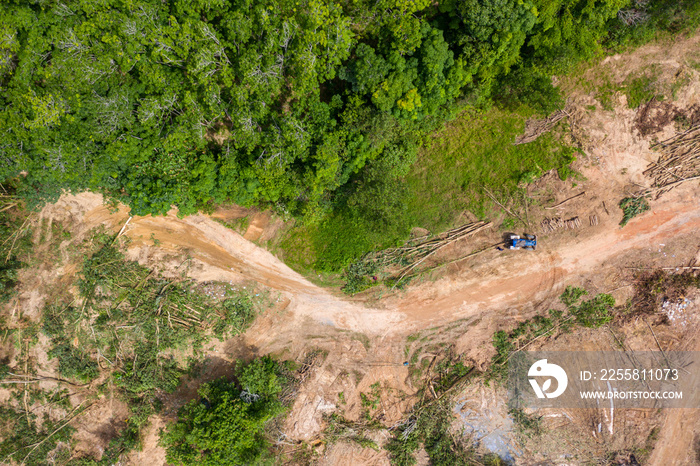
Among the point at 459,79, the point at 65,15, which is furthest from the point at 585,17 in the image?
the point at 65,15

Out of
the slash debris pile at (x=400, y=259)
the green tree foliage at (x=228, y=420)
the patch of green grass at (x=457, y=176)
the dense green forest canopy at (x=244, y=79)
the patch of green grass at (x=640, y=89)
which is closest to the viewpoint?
the dense green forest canopy at (x=244, y=79)

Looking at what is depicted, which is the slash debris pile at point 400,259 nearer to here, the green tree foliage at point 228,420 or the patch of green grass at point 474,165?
the patch of green grass at point 474,165

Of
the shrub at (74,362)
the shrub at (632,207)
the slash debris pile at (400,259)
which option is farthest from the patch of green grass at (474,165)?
the shrub at (74,362)

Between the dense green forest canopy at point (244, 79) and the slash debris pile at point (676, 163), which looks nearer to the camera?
the dense green forest canopy at point (244, 79)

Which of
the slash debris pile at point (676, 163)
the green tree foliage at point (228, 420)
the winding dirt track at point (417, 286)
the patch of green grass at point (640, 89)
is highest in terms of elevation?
the patch of green grass at point (640, 89)

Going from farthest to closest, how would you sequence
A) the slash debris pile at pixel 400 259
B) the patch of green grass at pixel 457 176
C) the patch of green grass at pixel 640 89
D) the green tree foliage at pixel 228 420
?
the slash debris pile at pixel 400 259 → the patch of green grass at pixel 457 176 → the patch of green grass at pixel 640 89 → the green tree foliage at pixel 228 420

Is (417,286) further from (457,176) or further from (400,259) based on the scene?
(457,176)
